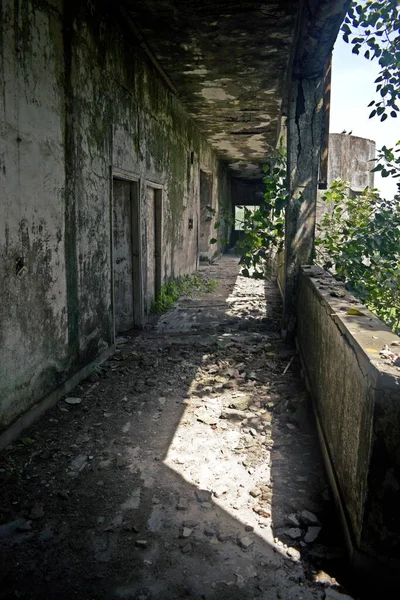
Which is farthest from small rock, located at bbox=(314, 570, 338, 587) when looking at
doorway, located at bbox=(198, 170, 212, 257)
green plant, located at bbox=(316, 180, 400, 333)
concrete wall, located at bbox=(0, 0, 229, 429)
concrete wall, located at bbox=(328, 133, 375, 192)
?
concrete wall, located at bbox=(328, 133, 375, 192)

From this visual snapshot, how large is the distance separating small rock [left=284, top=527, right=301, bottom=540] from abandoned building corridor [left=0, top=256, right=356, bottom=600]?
0.04ft

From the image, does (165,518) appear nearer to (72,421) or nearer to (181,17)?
(72,421)

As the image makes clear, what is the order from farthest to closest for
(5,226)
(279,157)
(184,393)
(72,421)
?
(279,157) → (184,393) → (72,421) → (5,226)

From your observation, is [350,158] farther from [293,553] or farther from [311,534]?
[293,553]

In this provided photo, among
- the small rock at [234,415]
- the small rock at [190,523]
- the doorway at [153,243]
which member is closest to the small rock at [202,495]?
the small rock at [190,523]

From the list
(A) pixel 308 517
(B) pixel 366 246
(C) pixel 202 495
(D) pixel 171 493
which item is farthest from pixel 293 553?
(B) pixel 366 246

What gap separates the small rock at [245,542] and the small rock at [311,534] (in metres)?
0.28

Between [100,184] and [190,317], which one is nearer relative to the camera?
[100,184]

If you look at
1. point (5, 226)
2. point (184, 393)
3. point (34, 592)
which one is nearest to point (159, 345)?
point (184, 393)

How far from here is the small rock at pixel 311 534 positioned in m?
2.32

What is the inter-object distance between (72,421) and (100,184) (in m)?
2.40

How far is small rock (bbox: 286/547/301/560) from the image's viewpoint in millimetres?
2230

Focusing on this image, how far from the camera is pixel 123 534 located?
2.40m

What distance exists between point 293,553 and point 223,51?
5.95 metres
